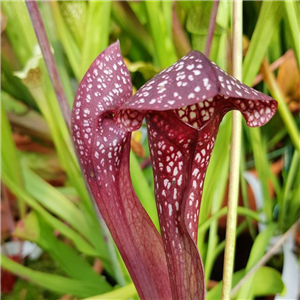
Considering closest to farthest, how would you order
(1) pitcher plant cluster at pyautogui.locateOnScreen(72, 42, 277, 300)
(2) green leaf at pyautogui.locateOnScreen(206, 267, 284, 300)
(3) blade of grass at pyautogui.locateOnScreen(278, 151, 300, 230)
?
(1) pitcher plant cluster at pyautogui.locateOnScreen(72, 42, 277, 300) < (2) green leaf at pyautogui.locateOnScreen(206, 267, 284, 300) < (3) blade of grass at pyautogui.locateOnScreen(278, 151, 300, 230)

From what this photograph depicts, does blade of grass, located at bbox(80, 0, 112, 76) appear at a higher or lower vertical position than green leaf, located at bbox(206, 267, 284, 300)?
higher

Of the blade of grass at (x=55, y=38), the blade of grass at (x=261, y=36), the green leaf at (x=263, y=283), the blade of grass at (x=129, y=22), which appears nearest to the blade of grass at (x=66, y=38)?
the blade of grass at (x=55, y=38)

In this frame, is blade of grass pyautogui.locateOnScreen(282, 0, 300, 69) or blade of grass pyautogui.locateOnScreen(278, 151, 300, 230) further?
blade of grass pyautogui.locateOnScreen(278, 151, 300, 230)

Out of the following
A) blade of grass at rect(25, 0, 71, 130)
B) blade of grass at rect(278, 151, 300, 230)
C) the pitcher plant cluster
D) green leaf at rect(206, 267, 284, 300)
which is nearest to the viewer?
the pitcher plant cluster

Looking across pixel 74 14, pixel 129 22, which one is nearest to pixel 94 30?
pixel 74 14

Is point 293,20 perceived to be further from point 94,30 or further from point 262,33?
point 94,30

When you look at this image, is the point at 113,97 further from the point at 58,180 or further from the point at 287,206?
the point at 58,180

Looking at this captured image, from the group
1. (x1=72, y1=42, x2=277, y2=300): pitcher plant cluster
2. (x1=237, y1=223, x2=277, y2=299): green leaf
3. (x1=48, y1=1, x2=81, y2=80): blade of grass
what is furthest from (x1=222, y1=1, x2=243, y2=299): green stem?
(x1=48, y1=1, x2=81, y2=80): blade of grass

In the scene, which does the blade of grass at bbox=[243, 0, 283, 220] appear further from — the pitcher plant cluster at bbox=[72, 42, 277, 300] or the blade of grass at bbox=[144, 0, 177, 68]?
the pitcher plant cluster at bbox=[72, 42, 277, 300]

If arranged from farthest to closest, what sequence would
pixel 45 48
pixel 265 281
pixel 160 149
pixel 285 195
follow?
pixel 285 195
pixel 265 281
pixel 45 48
pixel 160 149

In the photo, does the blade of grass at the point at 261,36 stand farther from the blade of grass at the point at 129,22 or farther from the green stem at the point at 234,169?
the blade of grass at the point at 129,22

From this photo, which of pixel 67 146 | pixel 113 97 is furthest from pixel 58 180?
pixel 113 97
